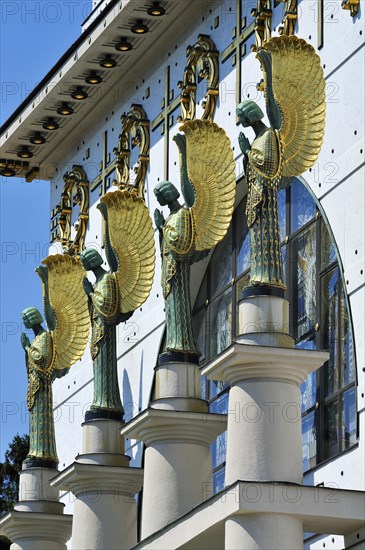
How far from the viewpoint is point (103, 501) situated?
21.5m

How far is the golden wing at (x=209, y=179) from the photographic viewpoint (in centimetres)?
2055

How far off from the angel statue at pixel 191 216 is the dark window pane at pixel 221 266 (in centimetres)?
214

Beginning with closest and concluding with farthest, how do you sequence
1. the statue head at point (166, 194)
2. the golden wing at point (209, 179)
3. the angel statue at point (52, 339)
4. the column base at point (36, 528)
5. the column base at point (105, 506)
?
the golden wing at point (209, 179) < the statue head at point (166, 194) < the column base at point (105, 506) < the column base at point (36, 528) < the angel statue at point (52, 339)

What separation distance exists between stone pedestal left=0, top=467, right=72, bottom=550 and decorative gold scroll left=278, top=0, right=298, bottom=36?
20.8 ft

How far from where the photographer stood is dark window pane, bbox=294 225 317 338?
2034 centimetres

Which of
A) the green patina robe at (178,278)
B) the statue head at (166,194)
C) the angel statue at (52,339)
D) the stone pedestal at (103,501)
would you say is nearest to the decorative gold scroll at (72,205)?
the angel statue at (52,339)

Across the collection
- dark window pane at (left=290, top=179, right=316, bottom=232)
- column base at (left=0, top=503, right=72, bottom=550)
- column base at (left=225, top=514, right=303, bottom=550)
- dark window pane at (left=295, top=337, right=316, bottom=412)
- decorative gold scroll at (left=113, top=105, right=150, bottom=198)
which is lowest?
column base at (left=225, top=514, right=303, bottom=550)

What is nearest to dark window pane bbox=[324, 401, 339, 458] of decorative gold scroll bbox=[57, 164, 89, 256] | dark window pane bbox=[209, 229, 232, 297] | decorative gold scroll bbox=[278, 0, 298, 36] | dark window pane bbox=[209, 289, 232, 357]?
dark window pane bbox=[209, 289, 232, 357]

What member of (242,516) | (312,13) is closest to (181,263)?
(312,13)

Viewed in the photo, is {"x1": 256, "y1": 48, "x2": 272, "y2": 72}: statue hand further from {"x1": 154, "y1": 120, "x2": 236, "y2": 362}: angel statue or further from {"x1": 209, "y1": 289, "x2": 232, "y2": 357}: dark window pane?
{"x1": 209, "y1": 289, "x2": 232, "y2": 357}: dark window pane

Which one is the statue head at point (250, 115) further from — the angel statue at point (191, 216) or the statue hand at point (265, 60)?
the angel statue at point (191, 216)

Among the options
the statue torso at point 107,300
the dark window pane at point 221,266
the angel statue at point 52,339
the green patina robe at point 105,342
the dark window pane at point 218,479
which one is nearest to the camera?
the dark window pane at point 218,479

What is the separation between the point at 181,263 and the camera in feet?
66.5

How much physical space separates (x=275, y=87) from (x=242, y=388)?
330cm
